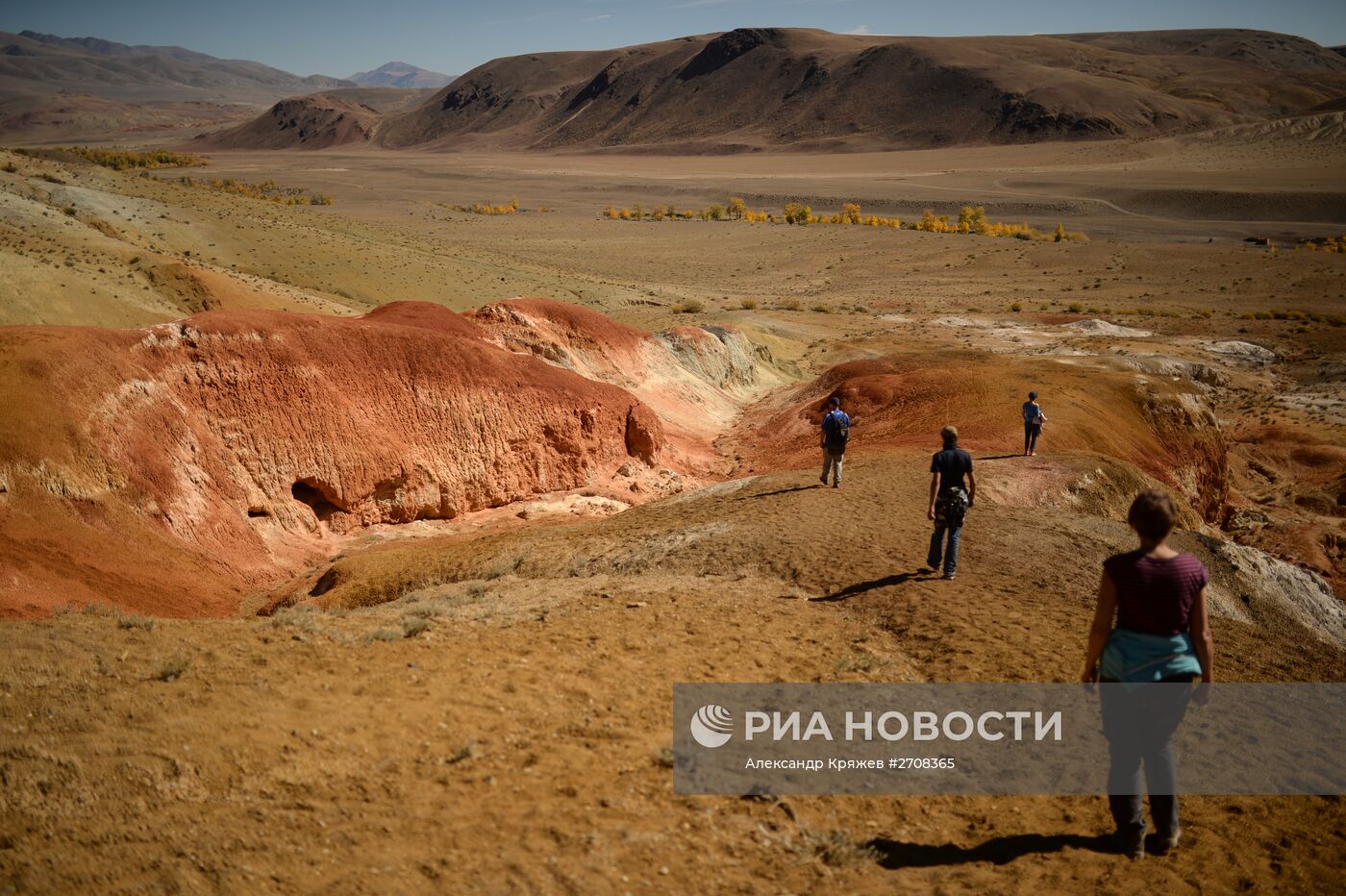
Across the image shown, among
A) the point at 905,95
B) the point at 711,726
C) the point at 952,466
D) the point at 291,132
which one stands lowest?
the point at 711,726

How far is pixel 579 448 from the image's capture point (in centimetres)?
2273

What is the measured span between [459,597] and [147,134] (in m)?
226

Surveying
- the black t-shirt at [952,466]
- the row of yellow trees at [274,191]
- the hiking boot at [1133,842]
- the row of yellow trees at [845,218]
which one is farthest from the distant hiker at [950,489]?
the row of yellow trees at [274,191]

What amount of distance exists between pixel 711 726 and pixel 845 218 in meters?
91.4

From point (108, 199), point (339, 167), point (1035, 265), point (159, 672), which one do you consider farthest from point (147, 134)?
point (159, 672)

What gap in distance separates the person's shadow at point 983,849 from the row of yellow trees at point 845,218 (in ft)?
268

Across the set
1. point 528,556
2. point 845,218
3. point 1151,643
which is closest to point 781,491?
point 528,556

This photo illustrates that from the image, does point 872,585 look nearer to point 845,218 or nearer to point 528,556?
point 528,556

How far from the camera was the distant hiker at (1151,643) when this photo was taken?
16.3ft

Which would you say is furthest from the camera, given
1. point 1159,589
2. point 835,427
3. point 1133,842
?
A: point 835,427

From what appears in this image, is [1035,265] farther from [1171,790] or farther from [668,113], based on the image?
[668,113]

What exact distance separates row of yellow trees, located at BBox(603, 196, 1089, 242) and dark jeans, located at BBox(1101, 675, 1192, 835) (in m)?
81.8

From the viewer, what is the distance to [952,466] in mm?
9836

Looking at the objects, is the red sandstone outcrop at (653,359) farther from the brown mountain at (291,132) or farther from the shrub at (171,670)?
the brown mountain at (291,132)
